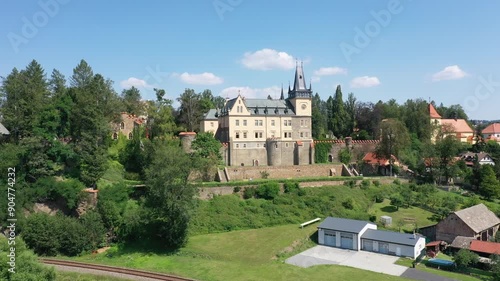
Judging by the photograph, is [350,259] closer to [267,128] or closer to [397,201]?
[397,201]

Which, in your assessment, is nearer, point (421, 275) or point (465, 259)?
point (421, 275)

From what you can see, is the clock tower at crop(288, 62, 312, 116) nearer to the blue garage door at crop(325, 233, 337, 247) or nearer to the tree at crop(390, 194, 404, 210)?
the tree at crop(390, 194, 404, 210)

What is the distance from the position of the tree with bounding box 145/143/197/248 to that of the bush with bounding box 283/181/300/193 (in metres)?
13.8

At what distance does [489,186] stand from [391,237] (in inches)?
901

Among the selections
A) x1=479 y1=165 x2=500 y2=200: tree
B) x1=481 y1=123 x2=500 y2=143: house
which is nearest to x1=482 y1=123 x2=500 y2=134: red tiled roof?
x1=481 y1=123 x2=500 y2=143: house

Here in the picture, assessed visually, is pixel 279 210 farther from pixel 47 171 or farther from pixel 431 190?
pixel 47 171

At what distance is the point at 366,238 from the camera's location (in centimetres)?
3416

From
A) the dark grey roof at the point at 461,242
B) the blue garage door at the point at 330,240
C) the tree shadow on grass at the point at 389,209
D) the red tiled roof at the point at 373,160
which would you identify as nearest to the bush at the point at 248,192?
the blue garage door at the point at 330,240

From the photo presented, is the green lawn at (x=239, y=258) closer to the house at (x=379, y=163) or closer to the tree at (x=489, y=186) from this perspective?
the house at (x=379, y=163)

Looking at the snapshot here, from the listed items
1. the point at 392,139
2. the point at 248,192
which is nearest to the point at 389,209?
the point at 392,139

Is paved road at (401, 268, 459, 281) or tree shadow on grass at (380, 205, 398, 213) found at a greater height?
tree shadow on grass at (380, 205, 398, 213)

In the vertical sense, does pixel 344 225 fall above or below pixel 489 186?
below

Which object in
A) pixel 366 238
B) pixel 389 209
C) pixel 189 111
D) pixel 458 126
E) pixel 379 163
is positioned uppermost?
pixel 189 111

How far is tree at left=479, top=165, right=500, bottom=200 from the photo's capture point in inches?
1886
